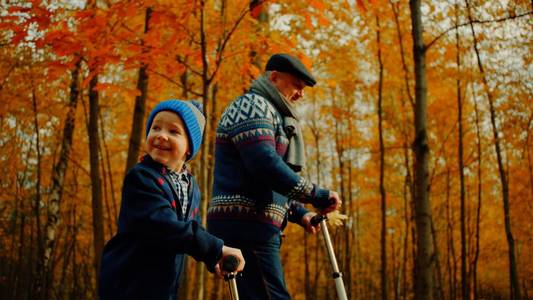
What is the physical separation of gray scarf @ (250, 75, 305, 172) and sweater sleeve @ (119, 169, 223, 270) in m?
0.91

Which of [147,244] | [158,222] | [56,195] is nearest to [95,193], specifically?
[56,195]

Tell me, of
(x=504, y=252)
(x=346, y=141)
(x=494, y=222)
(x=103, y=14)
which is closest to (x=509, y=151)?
(x=346, y=141)

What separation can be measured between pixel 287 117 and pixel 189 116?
77 cm

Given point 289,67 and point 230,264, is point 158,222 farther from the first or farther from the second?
Answer: point 289,67

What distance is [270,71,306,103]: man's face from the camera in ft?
9.17

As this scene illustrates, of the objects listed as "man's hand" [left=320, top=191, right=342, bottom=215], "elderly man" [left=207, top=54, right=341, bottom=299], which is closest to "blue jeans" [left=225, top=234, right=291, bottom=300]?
"elderly man" [left=207, top=54, right=341, bottom=299]

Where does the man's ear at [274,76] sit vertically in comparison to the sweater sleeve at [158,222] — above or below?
above

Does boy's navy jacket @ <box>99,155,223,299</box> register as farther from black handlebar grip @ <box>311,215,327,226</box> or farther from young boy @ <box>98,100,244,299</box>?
black handlebar grip @ <box>311,215,327,226</box>

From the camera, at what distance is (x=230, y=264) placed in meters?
1.96

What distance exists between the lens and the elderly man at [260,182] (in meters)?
2.40

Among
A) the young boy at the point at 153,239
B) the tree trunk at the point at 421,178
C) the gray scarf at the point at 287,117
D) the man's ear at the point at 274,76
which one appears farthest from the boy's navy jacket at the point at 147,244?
the tree trunk at the point at 421,178

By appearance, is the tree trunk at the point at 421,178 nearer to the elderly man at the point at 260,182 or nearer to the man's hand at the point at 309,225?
the man's hand at the point at 309,225

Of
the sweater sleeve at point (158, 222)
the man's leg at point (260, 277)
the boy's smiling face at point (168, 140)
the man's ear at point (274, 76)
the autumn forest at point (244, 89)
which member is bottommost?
the man's leg at point (260, 277)

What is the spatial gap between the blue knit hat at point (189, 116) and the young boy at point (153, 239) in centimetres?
11
